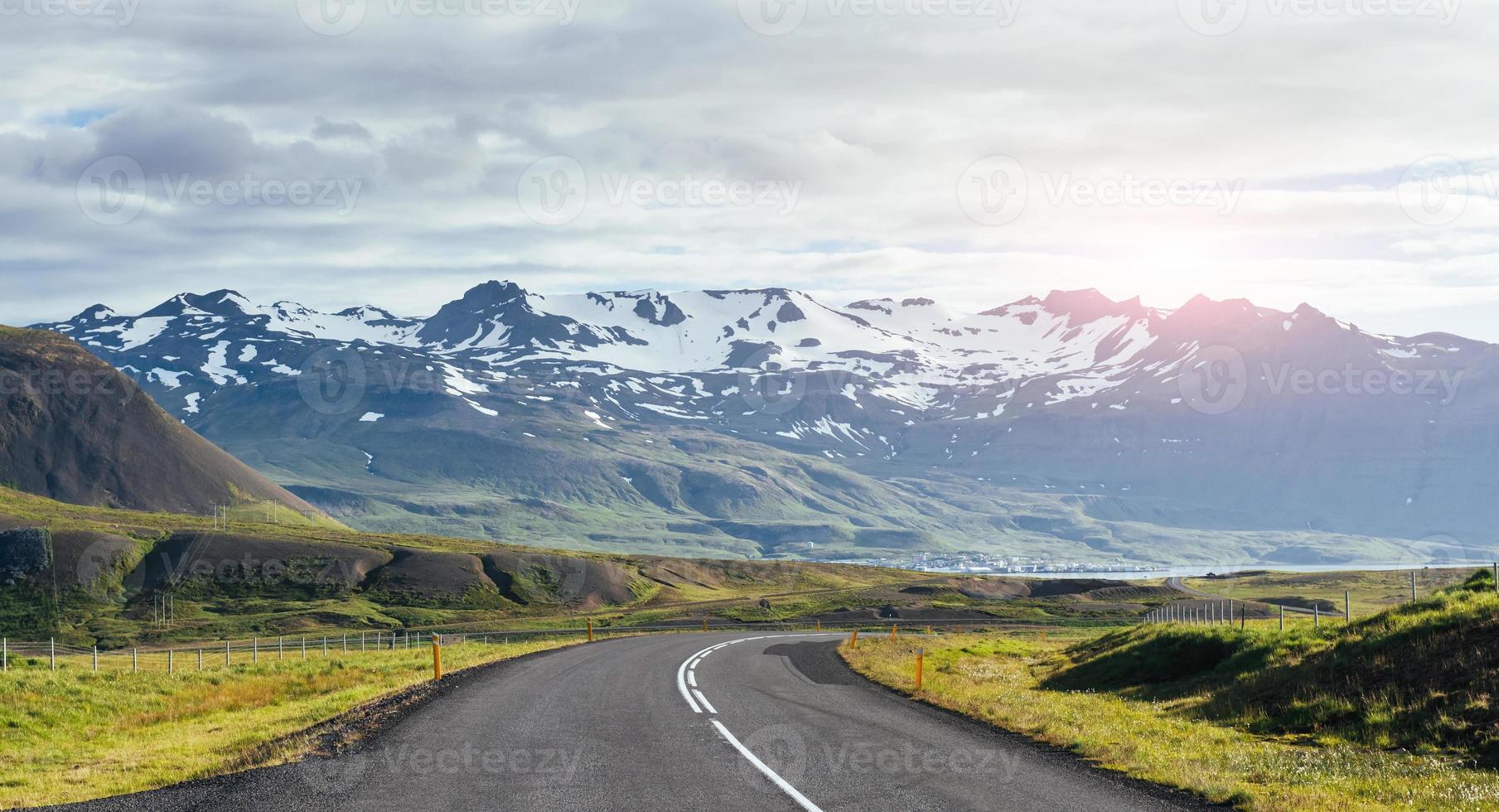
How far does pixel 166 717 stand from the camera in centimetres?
3412

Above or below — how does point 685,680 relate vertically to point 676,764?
below

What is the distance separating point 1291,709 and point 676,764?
534 inches

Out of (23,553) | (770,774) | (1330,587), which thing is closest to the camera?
(770,774)

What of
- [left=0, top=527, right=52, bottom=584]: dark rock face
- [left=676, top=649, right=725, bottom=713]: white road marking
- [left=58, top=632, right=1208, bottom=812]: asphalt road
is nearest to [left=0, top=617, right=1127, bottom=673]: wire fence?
[left=0, top=527, right=52, bottom=584]: dark rock face

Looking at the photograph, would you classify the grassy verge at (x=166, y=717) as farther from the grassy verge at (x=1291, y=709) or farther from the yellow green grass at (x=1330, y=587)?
the yellow green grass at (x=1330, y=587)

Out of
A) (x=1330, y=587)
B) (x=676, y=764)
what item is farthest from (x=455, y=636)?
(x=1330, y=587)

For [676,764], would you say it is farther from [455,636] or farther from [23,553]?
[23,553]

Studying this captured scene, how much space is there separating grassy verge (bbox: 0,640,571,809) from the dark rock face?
9239cm

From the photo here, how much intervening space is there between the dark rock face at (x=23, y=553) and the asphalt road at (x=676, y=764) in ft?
384

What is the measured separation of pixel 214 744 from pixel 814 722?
1205cm

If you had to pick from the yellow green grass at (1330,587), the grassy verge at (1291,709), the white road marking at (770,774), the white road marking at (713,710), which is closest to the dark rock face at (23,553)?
the white road marking at (713,710)

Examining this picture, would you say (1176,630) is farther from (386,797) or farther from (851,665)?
(386,797)

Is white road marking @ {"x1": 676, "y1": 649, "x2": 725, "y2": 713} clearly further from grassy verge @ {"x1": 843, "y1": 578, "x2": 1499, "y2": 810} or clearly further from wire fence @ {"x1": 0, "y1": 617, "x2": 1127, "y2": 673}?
wire fence @ {"x1": 0, "y1": 617, "x2": 1127, "y2": 673}

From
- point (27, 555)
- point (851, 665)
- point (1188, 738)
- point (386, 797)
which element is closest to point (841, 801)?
point (386, 797)
